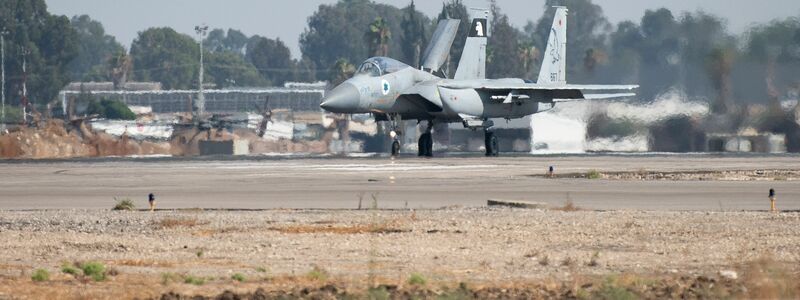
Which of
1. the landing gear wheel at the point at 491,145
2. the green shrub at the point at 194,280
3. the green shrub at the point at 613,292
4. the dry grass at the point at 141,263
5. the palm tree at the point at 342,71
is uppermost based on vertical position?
the palm tree at the point at 342,71

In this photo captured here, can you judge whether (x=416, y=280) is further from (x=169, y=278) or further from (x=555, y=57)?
(x=555, y=57)

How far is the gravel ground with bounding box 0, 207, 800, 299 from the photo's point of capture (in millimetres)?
16031

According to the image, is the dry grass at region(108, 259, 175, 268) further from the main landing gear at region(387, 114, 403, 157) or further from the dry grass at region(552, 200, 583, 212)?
the main landing gear at region(387, 114, 403, 157)

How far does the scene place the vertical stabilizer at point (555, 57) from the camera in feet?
200

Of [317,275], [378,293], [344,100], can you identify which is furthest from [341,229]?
[344,100]

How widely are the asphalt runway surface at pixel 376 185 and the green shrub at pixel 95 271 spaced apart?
10323mm

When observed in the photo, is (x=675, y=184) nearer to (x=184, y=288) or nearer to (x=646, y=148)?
(x=184, y=288)

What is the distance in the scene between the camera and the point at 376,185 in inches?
1299

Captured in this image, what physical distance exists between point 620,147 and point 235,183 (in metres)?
26.8

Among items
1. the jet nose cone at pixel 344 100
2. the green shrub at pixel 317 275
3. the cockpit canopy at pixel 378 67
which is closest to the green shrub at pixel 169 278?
the green shrub at pixel 317 275

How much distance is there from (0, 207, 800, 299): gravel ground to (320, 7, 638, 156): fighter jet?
25843 millimetres

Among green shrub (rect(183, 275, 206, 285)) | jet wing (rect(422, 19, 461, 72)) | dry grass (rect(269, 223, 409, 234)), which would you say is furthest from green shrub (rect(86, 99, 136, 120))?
green shrub (rect(183, 275, 206, 285))

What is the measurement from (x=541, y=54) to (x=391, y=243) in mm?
121637

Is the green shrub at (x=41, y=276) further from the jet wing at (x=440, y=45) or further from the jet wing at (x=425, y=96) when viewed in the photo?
the jet wing at (x=440, y=45)
